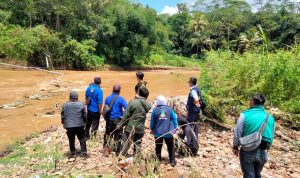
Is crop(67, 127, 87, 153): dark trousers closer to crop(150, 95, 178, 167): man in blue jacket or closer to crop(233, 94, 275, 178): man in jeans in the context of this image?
crop(150, 95, 178, 167): man in blue jacket

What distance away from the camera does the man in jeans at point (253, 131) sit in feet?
15.6

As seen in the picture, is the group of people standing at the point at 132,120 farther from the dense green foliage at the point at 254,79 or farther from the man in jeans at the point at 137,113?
the dense green foliage at the point at 254,79

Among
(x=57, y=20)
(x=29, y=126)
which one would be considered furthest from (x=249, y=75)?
(x=57, y=20)

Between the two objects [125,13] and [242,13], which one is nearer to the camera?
[125,13]

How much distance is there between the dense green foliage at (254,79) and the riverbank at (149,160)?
5.43ft

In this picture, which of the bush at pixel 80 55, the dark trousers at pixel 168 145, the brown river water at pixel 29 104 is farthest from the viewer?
the bush at pixel 80 55

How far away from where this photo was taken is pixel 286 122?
1010 centimetres

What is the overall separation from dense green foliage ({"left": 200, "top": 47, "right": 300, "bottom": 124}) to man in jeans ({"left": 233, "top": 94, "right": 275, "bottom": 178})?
16.8ft

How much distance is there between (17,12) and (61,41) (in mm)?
5082

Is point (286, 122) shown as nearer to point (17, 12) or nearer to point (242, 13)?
point (17, 12)

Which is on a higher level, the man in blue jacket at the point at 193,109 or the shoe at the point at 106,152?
the man in blue jacket at the point at 193,109

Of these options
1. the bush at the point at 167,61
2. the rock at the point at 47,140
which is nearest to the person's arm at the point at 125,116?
the rock at the point at 47,140

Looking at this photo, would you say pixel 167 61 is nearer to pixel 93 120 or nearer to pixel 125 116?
pixel 93 120

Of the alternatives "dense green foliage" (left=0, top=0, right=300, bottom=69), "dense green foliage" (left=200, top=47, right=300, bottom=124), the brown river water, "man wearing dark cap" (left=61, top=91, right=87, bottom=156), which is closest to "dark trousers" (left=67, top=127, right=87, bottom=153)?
"man wearing dark cap" (left=61, top=91, right=87, bottom=156)
